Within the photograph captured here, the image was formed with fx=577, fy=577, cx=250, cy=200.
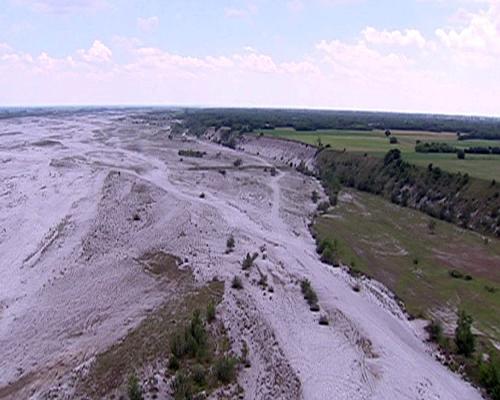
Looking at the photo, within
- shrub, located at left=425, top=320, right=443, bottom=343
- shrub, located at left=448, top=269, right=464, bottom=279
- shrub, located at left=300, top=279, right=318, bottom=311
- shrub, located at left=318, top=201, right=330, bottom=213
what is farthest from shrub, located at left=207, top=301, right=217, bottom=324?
shrub, located at left=318, top=201, right=330, bottom=213

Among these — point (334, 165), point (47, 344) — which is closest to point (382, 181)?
point (334, 165)

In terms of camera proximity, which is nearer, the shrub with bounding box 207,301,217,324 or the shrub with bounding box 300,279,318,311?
the shrub with bounding box 207,301,217,324

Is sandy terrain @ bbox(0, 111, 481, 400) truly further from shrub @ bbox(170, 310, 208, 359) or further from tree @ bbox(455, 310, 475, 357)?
shrub @ bbox(170, 310, 208, 359)

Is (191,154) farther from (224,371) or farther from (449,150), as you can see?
(224,371)

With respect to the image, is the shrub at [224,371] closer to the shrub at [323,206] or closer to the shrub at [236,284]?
the shrub at [236,284]

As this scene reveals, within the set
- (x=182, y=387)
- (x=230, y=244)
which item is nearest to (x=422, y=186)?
(x=230, y=244)

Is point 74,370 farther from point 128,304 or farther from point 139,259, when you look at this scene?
point 139,259
